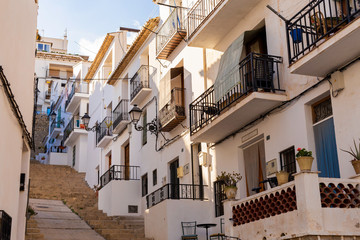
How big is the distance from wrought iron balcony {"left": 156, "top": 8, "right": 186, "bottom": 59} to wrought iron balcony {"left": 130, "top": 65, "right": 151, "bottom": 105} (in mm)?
2037

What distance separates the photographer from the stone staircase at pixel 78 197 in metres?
19.5

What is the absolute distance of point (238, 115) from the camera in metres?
14.6

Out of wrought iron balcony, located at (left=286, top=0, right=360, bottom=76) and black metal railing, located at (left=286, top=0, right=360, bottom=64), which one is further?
black metal railing, located at (left=286, top=0, right=360, bottom=64)

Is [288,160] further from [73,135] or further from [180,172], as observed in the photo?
[73,135]

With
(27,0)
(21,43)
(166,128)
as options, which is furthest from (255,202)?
(166,128)

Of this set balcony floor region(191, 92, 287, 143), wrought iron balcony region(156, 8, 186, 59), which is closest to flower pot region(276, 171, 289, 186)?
balcony floor region(191, 92, 287, 143)

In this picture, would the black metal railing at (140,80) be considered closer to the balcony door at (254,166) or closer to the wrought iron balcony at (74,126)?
the balcony door at (254,166)

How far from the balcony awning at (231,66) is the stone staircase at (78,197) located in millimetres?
6009

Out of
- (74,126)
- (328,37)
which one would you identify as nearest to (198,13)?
(328,37)

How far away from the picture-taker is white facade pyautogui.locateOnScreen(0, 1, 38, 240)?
34.3ft

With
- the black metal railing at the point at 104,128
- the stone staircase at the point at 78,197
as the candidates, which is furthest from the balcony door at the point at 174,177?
the black metal railing at the point at 104,128

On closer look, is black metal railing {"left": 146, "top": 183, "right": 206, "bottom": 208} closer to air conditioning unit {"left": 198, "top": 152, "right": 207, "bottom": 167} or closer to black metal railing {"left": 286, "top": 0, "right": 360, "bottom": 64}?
air conditioning unit {"left": 198, "top": 152, "right": 207, "bottom": 167}

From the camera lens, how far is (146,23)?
76.2 ft

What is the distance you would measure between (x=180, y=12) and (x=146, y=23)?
357 centimetres
